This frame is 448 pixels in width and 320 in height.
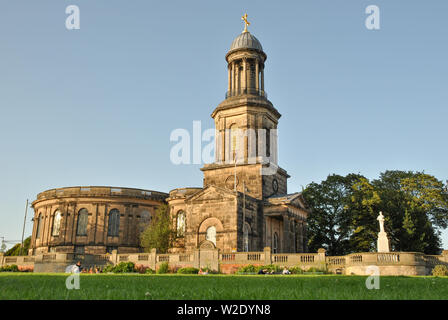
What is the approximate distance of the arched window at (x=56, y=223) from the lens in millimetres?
53438

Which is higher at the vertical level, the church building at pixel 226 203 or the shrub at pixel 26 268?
the church building at pixel 226 203

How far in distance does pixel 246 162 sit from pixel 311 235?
1717 cm

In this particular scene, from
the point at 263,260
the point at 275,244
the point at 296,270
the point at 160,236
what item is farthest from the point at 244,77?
the point at 296,270

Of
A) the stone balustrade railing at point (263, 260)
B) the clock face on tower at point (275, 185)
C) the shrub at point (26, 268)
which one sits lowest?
the shrub at point (26, 268)

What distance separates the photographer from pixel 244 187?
4356cm

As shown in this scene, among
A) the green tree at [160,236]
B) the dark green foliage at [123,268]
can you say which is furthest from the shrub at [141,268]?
the green tree at [160,236]

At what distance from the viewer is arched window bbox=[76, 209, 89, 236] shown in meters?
52.3

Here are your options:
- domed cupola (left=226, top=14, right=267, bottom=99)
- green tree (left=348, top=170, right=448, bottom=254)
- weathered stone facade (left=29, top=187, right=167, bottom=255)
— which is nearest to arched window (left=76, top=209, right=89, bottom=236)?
weathered stone facade (left=29, top=187, right=167, bottom=255)

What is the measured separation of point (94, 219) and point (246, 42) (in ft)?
100

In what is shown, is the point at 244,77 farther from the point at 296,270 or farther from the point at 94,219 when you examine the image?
the point at 296,270

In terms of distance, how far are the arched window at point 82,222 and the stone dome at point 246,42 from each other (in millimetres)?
29310

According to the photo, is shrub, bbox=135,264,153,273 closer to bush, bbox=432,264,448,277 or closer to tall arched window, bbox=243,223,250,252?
tall arched window, bbox=243,223,250,252

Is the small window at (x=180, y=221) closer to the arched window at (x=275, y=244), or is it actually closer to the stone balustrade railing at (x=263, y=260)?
the arched window at (x=275, y=244)
